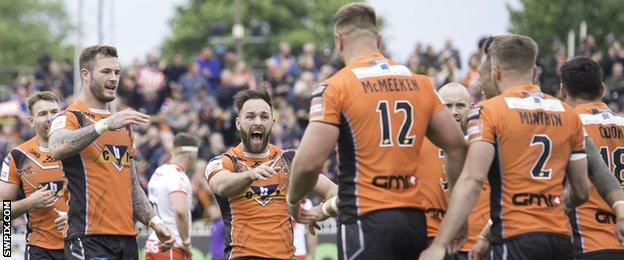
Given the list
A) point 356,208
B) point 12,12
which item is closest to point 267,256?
point 356,208

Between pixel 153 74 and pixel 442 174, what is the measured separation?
19630 millimetres

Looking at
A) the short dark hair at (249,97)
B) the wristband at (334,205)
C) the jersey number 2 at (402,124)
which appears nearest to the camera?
the jersey number 2 at (402,124)

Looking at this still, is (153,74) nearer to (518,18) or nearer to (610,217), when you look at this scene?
(518,18)

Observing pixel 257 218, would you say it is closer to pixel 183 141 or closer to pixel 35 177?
pixel 35 177

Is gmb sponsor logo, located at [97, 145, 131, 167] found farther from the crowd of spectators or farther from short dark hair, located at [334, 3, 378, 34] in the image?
the crowd of spectators

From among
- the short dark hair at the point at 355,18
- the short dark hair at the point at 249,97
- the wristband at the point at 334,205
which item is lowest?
the wristband at the point at 334,205

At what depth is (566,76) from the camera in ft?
34.0

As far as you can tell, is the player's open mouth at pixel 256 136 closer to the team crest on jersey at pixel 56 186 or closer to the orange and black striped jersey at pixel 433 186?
the orange and black striped jersey at pixel 433 186

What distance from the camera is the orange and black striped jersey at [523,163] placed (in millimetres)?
8438

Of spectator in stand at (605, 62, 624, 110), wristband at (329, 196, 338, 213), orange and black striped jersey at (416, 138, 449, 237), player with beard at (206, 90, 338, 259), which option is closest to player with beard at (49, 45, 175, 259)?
player with beard at (206, 90, 338, 259)

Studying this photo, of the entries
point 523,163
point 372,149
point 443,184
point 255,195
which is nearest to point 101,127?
point 255,195

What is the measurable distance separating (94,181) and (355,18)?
3290mm

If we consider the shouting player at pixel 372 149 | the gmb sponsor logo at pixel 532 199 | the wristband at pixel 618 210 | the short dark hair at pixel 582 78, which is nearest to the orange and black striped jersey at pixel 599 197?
the short dark hair at pixel 582 78

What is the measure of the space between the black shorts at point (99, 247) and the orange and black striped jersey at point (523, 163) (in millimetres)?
3706
